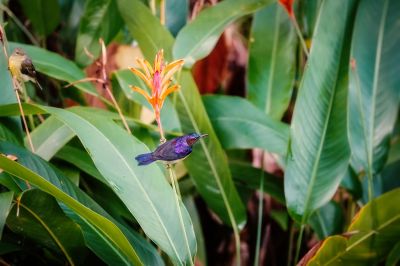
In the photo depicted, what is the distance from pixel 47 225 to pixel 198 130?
334mm

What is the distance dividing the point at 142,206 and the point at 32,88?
1.66 ft

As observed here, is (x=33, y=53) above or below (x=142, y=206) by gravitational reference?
above

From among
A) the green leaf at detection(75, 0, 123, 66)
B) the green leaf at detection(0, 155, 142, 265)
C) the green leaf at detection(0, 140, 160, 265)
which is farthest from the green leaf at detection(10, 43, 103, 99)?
the green leaf at detection(0, 155, 142, 265)

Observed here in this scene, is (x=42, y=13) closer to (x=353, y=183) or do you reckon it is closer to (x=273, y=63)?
(x=273, y=63)

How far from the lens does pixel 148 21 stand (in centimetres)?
90

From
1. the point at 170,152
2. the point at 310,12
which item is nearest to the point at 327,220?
the point at 310,12

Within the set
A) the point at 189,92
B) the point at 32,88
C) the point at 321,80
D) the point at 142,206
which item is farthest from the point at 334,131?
the point at 32,88

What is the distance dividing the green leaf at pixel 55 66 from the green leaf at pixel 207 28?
17cm

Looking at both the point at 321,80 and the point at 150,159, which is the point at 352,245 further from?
the point at 150,159

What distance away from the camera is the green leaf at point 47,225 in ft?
2.04

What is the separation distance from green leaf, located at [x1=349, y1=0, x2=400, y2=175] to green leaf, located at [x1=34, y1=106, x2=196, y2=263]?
44 cm

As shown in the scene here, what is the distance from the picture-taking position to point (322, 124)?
855 millimetres

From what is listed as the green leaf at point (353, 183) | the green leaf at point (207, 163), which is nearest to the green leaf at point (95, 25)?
the green leaf at point (207, 163)

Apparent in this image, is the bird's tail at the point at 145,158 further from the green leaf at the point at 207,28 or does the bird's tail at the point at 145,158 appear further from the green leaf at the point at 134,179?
the green leaf at the point at 207,28
